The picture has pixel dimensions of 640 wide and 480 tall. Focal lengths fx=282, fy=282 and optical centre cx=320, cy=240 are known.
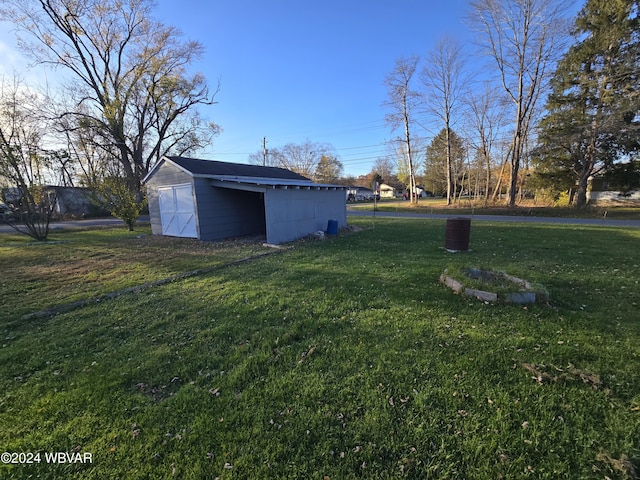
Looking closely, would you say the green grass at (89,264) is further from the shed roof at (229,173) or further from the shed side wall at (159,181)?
the shed roof at (229,173)

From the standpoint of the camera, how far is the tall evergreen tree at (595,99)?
1544 centimetres

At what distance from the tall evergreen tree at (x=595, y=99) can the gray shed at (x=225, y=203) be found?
1605cm

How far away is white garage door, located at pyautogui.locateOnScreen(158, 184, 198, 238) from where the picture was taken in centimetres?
1134

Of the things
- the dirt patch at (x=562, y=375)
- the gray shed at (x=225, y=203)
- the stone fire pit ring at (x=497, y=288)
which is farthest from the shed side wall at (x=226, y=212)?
the dirt patch at (x=562, y=375)

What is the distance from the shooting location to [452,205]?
83.7 feet

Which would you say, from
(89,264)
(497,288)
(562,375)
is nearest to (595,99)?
(497,288)

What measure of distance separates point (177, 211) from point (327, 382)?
11286mm

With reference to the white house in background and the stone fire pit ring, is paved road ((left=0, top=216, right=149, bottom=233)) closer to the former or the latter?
the stone fire pit ring

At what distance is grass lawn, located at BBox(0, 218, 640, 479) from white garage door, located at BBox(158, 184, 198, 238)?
6.13m

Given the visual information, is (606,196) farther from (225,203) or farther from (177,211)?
(177,211)

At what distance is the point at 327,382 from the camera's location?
8.79 ft

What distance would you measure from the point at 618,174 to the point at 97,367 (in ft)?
90.6

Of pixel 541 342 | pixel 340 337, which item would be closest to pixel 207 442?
pixel 340 337

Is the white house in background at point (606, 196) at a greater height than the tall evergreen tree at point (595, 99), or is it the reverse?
the tall evergreen tree at point (595, 99)
